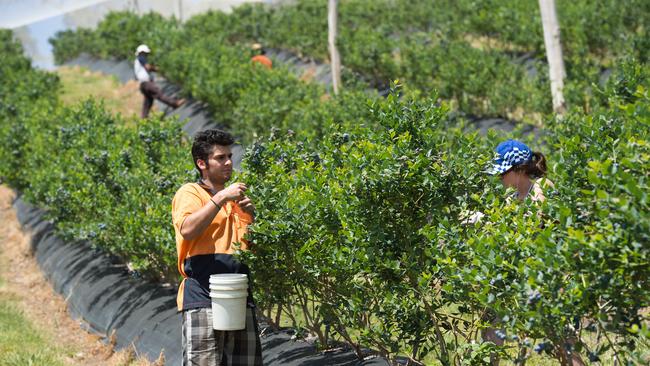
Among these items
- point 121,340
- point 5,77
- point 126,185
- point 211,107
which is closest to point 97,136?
point 126,185

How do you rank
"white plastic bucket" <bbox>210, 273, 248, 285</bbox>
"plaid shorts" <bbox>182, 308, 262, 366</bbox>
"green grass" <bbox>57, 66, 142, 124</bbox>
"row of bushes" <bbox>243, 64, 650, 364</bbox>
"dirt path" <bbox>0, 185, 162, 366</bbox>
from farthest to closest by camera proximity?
1. "green grass" <bbox>57, 66, 142, 124</bbox>
2. "dirt path" <bbox>0, 185, 162, 366</bbox>
3. "plaid shorts" <bbox>182, 308, 262, 366</bbox>
4. "white plastic bucket" <bbox>210, 273, 248, 285</bbox>
5. "row of bushes" <bbox>243, 64, 650, 364</bbox>

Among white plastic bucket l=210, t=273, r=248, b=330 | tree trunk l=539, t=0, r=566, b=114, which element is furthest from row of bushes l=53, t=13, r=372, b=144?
white plastic bucket l=210, t=273, r=248, b=330

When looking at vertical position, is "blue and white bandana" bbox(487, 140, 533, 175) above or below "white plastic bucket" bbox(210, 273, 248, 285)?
above

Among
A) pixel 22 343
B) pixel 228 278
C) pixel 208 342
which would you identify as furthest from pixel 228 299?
pixel 22 343

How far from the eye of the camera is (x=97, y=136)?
34.1 feet

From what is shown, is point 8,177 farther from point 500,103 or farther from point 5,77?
point 5,77

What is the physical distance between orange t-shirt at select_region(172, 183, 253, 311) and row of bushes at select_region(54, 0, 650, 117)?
176 centimetres

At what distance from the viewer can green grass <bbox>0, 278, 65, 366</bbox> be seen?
7.32m

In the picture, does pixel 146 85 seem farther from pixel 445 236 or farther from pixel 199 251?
pixel 445 236

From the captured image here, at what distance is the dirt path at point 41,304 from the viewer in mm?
7766

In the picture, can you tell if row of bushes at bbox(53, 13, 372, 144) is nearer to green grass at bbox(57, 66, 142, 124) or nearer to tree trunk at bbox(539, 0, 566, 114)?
green grass at bbox(57, 66, 142, 124)

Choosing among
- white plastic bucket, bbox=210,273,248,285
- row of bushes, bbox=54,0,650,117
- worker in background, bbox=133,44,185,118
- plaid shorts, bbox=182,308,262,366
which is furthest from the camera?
worker in background, bbox=133,44,185,118

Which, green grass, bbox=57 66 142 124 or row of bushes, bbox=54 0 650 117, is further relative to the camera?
green grass, bbox=57 66 142 124

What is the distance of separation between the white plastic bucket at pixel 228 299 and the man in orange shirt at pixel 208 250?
0.13 m
